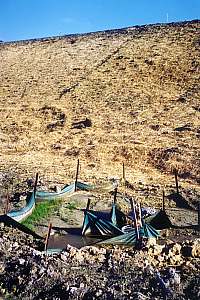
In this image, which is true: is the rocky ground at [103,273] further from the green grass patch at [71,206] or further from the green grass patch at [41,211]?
the green grass patch at [71,206]

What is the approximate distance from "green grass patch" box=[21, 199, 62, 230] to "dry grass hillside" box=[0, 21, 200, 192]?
3156mm

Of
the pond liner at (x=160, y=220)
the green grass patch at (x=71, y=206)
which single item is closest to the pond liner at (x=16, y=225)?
the green grass patch at (x=71, y=206)

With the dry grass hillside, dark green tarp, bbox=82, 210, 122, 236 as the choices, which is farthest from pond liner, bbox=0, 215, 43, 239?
the dry grass hillside

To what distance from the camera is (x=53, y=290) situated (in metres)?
9.43

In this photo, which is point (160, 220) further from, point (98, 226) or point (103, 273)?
point (103, 273)

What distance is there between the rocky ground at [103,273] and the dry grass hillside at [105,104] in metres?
8.19

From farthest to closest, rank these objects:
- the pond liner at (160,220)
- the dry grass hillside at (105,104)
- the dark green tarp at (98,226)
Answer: the dry grass hillside at (105,104) → the pond liner at (160,220) → the dark green tarp at (98,226)

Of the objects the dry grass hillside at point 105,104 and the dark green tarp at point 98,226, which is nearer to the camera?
the dark green tarp at point 98,226

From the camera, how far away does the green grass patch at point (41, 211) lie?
1467 centimetres

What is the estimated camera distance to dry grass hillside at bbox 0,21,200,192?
21453 millimetres

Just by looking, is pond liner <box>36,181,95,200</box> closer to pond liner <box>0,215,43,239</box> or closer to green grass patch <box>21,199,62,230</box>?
green grass patch <box>21,199,62,230</box>

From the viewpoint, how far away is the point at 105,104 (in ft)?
95.0

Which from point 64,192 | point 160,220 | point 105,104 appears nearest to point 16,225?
point 64,192

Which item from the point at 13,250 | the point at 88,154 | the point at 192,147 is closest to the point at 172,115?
the point at 192,147
